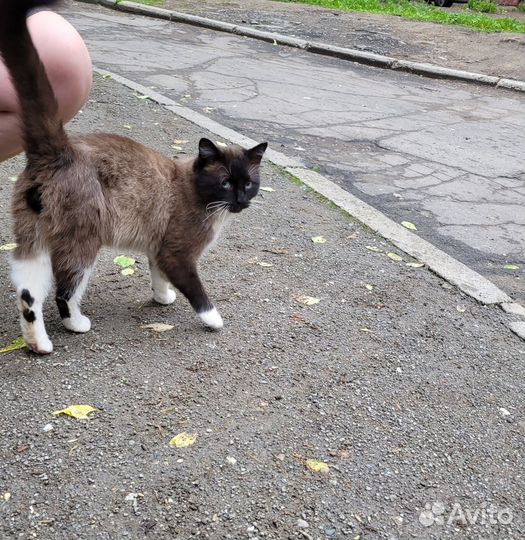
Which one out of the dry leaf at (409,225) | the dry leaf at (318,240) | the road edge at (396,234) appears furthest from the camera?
the dry leaf at (409,225)

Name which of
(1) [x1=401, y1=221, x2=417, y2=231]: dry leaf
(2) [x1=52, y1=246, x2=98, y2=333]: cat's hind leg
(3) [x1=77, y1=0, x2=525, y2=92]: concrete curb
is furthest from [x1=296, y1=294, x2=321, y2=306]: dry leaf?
(3) [x1=77, y1=0, x2=525, y2=92]: concrete curb

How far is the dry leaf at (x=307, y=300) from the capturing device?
313 centimetres

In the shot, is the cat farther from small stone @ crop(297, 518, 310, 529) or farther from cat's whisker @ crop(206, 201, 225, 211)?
small stone @ crop(297, 518, 310, 529)

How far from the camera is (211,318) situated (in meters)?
2.76

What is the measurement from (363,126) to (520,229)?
2357mm

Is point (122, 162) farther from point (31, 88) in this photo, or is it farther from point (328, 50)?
point (328, 50)

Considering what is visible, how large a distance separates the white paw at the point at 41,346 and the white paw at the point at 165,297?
1.94 ft

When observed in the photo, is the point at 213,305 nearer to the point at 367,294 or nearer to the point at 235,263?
the point at 235,263

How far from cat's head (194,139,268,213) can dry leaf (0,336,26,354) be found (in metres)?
0.89

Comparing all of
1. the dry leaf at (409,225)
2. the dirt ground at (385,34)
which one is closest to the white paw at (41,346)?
the dry leaf at (409,225)

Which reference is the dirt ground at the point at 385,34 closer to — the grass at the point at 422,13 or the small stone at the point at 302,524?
the grass at the point at 422,13

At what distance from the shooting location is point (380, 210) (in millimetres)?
4461

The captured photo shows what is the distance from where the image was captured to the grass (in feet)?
41.8

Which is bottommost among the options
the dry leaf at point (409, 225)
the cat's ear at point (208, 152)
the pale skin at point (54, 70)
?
the dry leaf at point (409, 225)
